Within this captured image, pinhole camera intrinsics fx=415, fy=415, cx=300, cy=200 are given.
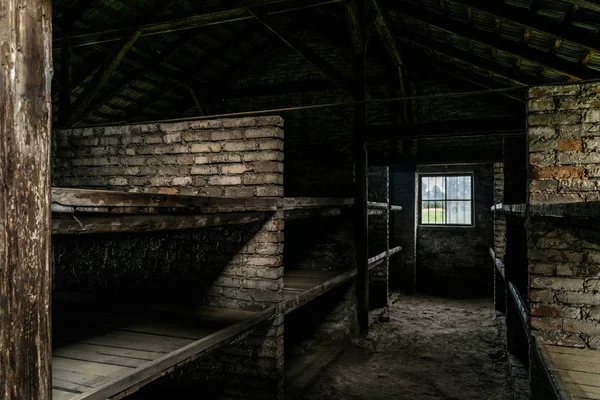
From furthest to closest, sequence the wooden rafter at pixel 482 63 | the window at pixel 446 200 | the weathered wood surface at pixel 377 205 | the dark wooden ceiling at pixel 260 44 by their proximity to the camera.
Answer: the window at pixel 446 200, the weathered wood surface at pixel 377 205, the wooden rafter at pixel 482 63, the dark wooden ceiling at pixel 260 44

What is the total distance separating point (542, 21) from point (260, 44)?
627 cm

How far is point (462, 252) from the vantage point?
9.80m

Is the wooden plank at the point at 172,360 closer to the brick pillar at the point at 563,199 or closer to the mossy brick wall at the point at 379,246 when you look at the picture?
the brick pillar at the point at 563,199

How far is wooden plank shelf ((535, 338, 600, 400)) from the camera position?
6.23 feet

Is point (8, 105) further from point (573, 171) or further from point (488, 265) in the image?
point (488, 265)

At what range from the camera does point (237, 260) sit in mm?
3318

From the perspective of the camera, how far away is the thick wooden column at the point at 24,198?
40.4 inches

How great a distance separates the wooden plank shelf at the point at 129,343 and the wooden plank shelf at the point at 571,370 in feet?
5.82

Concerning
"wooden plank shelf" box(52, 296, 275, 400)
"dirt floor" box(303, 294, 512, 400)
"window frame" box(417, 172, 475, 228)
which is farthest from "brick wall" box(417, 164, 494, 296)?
"wooden plank shelf" box(52, 296, 275, 400)

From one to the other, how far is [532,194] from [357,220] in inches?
119

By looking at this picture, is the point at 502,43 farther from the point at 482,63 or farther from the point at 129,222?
the point at 129,222

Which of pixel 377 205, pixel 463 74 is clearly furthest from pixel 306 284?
pixel 463 74

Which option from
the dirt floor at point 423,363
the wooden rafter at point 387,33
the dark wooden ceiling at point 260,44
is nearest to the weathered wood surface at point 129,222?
the dirt floor at point 423,363

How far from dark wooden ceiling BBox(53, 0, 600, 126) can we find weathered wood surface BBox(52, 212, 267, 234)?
317 centimetres
